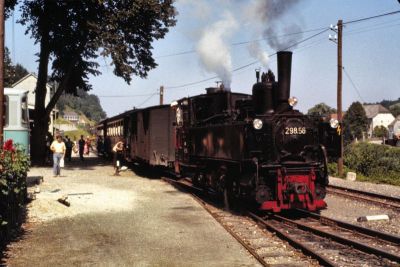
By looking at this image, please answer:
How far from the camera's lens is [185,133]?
601 inches

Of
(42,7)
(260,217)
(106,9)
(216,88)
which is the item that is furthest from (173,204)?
(42,7)

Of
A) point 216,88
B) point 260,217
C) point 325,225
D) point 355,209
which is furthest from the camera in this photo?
point 216,88

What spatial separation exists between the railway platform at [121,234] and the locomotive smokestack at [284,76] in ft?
10.7

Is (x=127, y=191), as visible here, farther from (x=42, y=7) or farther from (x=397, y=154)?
(x=397, y=154)

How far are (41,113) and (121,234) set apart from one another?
19.2 metres

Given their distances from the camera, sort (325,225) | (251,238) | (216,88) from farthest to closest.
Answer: (216,88), (325,225), (251,238)

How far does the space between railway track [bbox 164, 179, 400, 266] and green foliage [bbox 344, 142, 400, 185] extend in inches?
471

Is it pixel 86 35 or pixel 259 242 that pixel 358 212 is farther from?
pixel 86 35

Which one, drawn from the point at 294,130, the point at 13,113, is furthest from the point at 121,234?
the point at 13,113

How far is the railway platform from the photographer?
730 centimetres

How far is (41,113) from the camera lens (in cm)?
2647

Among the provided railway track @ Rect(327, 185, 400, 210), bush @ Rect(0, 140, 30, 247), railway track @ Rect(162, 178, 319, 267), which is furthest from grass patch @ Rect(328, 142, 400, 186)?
bush @ Rect(0, 140, 30, 247)

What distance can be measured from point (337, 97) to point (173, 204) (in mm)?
14833

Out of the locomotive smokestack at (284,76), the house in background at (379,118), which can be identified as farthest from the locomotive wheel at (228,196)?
the house in background at (379,118)
